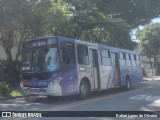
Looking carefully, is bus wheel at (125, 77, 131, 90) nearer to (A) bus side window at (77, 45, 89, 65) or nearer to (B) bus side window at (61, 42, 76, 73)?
(A) bus side window at (77, 45, 89, 65)

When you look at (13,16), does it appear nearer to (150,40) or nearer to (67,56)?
(67,56)

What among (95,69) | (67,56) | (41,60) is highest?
(67,56)

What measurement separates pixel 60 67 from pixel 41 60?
1.03 metres

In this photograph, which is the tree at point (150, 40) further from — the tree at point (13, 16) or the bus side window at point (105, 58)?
the bus side window at point (105, 58)

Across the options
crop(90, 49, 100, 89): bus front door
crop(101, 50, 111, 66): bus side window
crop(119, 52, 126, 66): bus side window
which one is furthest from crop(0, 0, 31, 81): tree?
crop(119, 52, 126, 66): bus side window

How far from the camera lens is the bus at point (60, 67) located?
15.9 metres

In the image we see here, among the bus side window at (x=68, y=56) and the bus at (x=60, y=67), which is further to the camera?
the bus side window at (x=68, y=56)

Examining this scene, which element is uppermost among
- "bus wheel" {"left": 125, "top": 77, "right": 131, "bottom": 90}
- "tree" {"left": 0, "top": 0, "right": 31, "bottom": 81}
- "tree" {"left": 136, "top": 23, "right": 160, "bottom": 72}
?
"tree" {"left": 136, "top": 23, "right": 160, "bottom": 72}

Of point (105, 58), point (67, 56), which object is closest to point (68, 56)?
point (67, 56)

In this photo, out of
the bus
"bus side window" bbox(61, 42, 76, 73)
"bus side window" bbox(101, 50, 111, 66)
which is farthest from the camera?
"bus side window" bbox(101, 50, 111, 66)

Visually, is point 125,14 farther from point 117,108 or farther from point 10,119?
point 10,119

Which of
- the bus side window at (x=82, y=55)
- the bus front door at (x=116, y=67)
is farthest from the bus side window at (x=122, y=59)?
the bus side window at (x=82, y=55)

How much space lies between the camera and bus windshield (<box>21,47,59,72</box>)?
15922 mm

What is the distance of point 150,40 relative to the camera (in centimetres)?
6288
